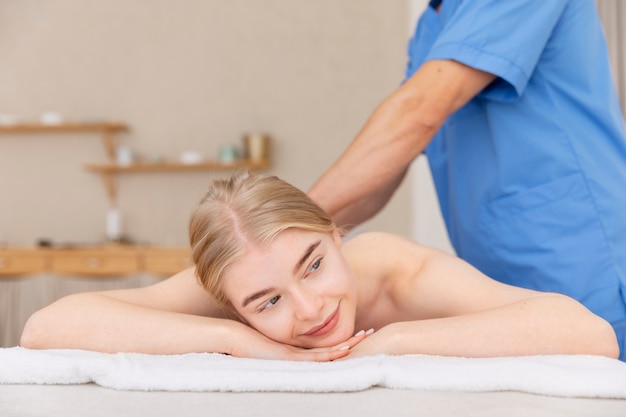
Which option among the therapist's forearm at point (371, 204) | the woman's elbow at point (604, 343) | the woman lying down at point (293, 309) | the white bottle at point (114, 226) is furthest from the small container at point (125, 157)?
the woman's elbow at point (604, 343)

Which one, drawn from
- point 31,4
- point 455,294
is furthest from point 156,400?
point 31,4

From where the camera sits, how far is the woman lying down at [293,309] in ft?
3.25

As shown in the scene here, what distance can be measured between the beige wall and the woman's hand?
3528 mm

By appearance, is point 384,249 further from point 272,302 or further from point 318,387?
point 318,387

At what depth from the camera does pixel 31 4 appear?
475 cm

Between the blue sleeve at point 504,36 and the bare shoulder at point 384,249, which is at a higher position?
the blue sleeve at point 504,36

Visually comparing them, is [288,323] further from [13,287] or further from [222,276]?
[13,287]

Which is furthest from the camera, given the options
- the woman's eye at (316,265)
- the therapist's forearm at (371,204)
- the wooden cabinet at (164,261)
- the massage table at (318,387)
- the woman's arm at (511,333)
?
the wooden cabinet at (164,261)

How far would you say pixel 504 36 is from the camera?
1380mm

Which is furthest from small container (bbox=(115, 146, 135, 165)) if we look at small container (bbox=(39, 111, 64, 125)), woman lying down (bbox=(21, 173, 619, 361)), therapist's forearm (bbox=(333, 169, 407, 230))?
woman lying down (bbox=(21, 173, 619, 361))

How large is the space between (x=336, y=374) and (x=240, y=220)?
0.38 metres

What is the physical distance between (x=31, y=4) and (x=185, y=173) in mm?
1527

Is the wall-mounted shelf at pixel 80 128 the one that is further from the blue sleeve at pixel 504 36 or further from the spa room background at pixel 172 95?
the blue sleeve at pixel 504 36

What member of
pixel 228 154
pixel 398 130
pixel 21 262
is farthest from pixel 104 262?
pixel 398 130
